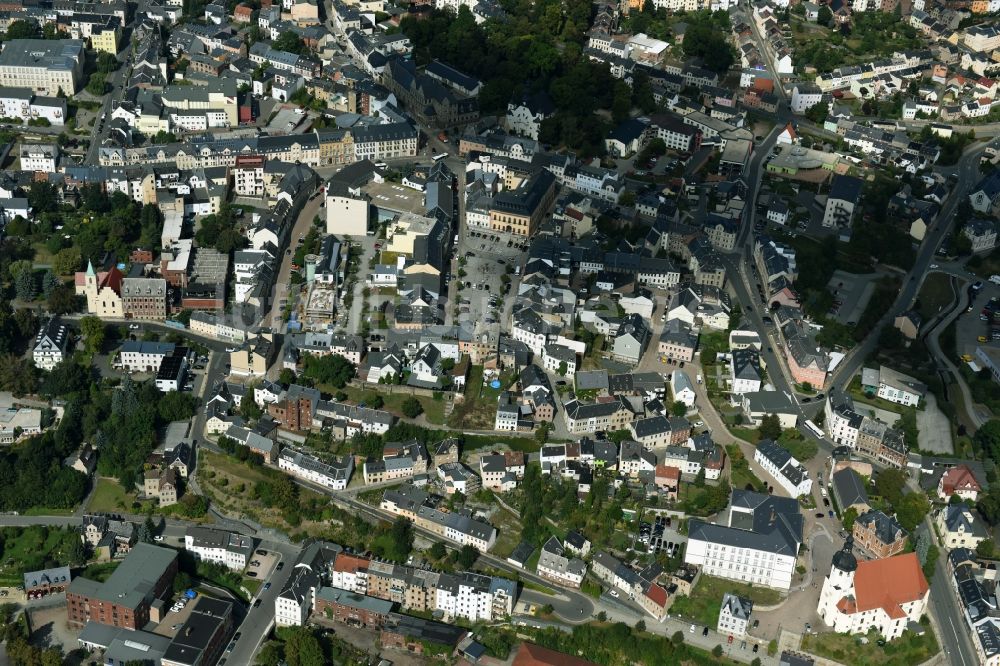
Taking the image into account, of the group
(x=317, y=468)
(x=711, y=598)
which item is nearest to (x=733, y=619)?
(x=711, y=598)

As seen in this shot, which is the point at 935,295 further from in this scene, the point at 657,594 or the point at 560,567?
the point at 560,567

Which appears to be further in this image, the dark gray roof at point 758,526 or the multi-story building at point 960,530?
the multi-story building at point 960,530

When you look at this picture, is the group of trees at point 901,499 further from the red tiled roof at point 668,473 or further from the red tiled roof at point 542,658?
the red tiled roof at point 542,658

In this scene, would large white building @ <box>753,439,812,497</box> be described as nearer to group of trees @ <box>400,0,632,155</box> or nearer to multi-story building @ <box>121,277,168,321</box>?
group of trees @ <box>400,0,632,155</box>

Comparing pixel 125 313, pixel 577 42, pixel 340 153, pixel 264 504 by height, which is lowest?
pixel 264 504

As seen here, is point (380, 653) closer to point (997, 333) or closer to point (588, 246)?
point (588, 246)

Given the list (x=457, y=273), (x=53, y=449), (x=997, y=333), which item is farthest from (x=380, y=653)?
(x=997, y=333)

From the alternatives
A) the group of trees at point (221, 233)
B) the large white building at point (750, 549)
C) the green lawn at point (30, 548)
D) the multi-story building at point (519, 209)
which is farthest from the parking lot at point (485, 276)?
the green lawn at point (30, 548)
